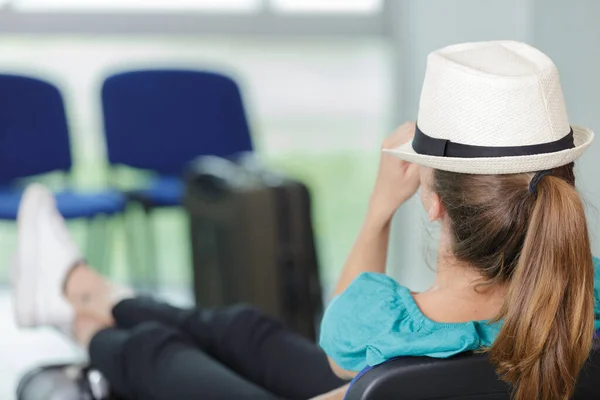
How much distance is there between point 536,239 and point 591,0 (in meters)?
1.56

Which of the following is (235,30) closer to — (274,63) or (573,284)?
(274,63)

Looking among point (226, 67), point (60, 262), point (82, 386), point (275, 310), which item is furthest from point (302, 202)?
point (226, 67)

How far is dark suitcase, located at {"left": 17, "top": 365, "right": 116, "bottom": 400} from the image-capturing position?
188 centimetres

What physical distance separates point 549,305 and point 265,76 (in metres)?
3.02

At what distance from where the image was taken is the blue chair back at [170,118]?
12.4 feet

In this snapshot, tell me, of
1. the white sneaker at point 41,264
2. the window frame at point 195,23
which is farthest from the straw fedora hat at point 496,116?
the window frame at point 195,23

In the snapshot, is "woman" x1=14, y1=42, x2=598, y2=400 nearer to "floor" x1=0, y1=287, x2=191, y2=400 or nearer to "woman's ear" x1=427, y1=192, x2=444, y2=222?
"woman's ear" x1=427, y1=192, x2=444, y2=222

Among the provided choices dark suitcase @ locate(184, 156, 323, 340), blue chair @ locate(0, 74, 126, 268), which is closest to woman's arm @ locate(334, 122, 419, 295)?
dark suitcase @ locate(184, 156, 323, 340)

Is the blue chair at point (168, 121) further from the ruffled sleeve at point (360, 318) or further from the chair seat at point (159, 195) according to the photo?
the ruffled sleeve at point (360, 318)

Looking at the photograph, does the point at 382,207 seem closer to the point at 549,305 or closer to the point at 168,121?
the point at 549,305

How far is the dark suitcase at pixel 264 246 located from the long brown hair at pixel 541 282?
159 cm

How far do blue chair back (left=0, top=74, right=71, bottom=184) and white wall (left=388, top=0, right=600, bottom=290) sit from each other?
4.30 ft

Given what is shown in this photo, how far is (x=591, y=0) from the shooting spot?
265cm

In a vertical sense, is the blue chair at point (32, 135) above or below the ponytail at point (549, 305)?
below
